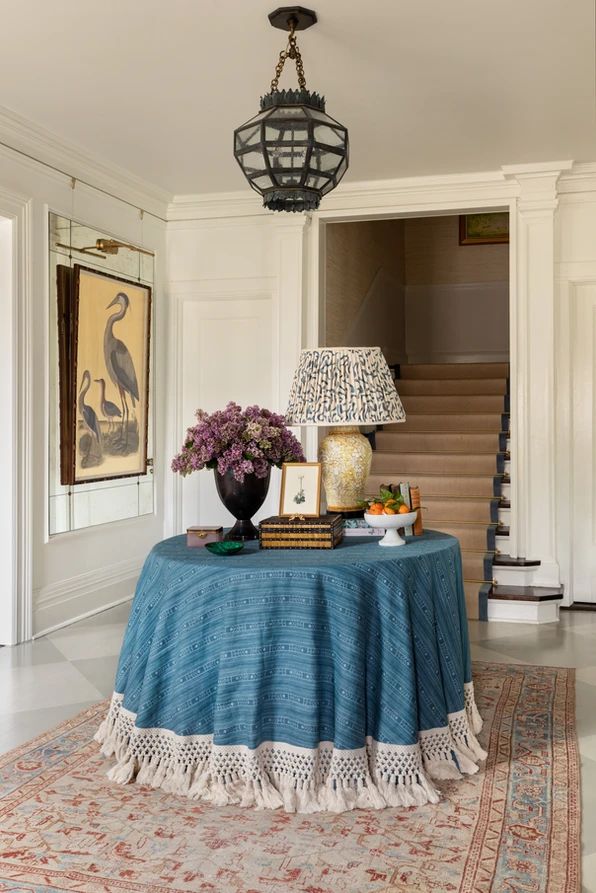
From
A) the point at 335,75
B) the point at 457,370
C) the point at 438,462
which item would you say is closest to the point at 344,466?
the point at 335,75

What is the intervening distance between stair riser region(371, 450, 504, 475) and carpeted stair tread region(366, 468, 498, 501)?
113 mm

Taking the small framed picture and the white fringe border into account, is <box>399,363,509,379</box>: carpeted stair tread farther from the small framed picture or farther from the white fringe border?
the white fringe border

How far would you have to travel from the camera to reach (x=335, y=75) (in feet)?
14.0

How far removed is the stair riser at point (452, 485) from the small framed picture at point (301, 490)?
3326 millimetres

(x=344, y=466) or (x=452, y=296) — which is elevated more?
(x=452, y=296)

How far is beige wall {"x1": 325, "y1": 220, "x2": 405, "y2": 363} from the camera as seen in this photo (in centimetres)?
685

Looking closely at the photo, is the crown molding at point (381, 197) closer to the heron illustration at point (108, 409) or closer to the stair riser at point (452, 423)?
the heron illustration at point (108, 409)

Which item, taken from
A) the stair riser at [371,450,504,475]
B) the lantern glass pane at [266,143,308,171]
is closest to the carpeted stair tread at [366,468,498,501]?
the stair riser at [371,450,504,475]

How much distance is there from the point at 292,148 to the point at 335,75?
129 centimetres

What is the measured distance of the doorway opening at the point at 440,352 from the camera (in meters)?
6.32

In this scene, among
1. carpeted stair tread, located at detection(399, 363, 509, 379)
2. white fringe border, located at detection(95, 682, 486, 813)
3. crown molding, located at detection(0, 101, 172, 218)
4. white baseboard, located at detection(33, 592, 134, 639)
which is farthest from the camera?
carpeted stair tread, located at detection(399, 363, 509, 379)

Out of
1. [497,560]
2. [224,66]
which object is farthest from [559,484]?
[224,66]

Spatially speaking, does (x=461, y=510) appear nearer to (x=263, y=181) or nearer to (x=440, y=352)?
(x=263, y=181)

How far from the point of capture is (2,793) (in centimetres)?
287
